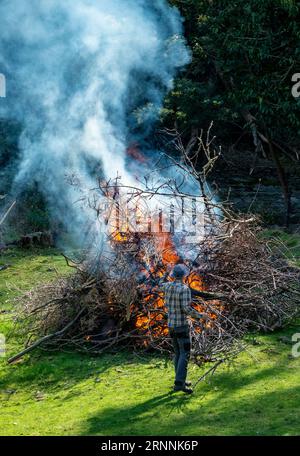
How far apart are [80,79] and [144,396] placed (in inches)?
479

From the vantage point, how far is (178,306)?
27.5ft

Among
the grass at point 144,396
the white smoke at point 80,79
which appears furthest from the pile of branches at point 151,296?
the white smoke at point 80,79

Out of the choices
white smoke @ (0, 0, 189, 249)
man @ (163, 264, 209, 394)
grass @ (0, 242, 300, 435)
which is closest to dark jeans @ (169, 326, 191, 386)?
man @ (163, 264, 209, 394)

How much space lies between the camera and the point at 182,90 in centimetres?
2094

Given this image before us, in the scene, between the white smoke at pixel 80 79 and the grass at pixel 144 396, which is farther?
the white smoke at pixel 80 79

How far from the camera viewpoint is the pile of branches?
1022 centimetres

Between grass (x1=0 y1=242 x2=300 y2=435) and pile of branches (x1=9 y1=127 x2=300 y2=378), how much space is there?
1.12 feet

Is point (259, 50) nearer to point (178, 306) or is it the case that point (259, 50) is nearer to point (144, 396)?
point (178, 306)

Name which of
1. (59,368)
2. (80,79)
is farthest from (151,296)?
(80,79)

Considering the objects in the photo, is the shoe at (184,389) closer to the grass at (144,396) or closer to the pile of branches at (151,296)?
the grass at (144,396)

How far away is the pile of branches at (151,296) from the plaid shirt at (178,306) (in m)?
1.45

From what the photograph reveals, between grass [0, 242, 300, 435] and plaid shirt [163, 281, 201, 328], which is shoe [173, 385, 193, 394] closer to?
grass [0, 242, 300, 435]

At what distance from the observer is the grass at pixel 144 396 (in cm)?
732
